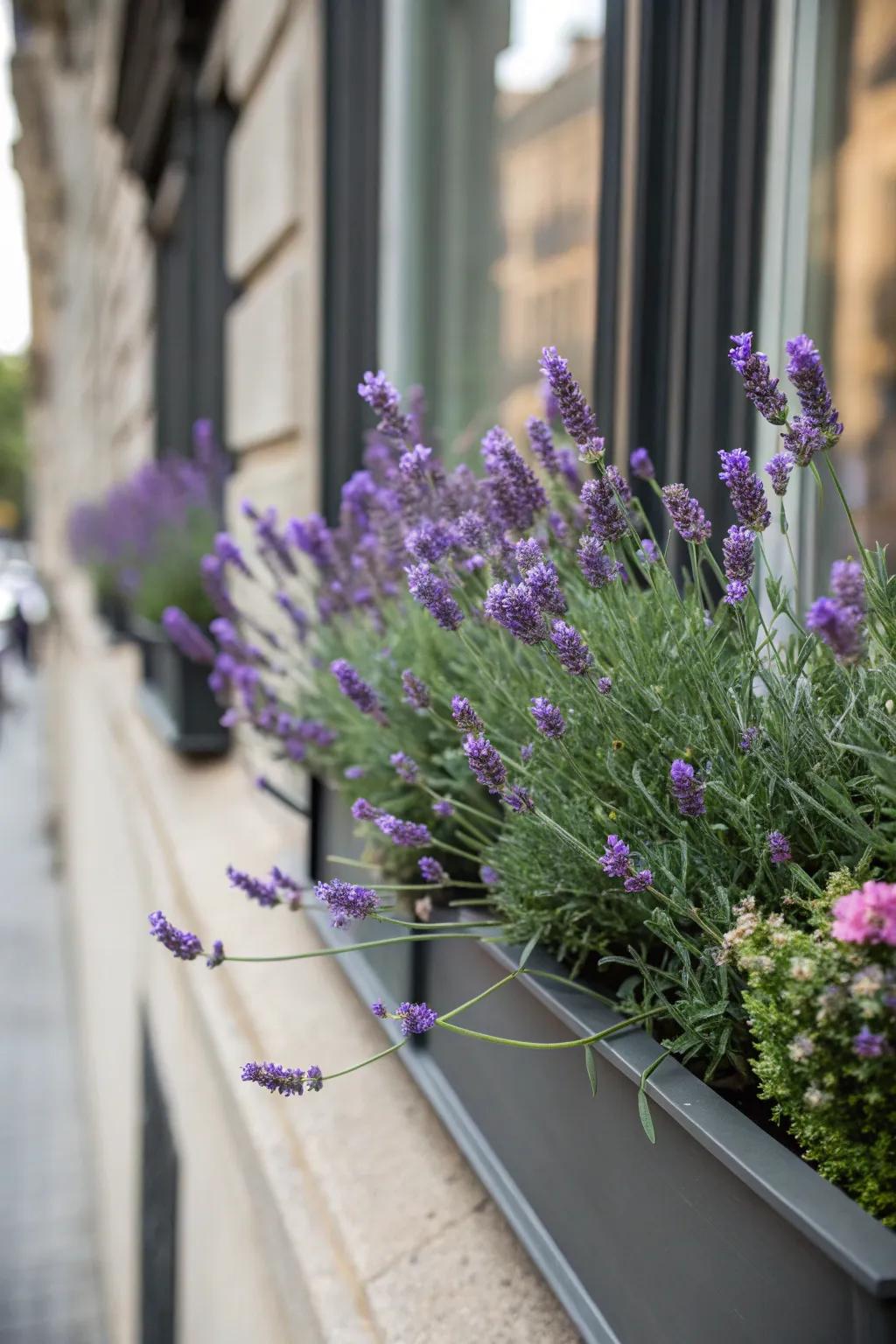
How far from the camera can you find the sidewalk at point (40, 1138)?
519 centimetres

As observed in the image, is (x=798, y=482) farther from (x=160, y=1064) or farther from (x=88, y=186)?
(x=88, y=186)

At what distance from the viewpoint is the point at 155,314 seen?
5.54 m

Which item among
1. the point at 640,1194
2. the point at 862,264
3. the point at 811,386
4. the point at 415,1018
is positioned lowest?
the point at 640,1194

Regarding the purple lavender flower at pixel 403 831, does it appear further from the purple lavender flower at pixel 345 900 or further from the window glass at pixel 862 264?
the window glass at pixel 862 264

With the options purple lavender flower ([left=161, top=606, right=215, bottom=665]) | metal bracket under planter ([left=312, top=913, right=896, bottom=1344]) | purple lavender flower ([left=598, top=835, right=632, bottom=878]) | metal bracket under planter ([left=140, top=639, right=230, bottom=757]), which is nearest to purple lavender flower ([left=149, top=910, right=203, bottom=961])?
metal bracket under planter ([left=312, top=913, right=896, bottom=1344])

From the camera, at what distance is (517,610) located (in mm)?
838

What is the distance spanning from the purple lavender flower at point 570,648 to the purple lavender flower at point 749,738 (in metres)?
0.11

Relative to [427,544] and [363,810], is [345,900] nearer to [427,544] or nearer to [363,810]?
[363,810]

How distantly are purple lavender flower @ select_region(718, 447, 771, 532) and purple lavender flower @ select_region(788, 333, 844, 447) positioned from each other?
48mm

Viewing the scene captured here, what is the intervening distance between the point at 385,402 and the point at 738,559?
40cm

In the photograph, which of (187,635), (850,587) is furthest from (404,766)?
(187,635)

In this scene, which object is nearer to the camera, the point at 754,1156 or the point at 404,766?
the point at 754,1156

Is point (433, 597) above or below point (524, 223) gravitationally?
below

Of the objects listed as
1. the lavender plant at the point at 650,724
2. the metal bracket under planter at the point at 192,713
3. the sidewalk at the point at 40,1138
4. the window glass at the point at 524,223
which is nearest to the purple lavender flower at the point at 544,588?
the lavender plant at the point at 650,724
